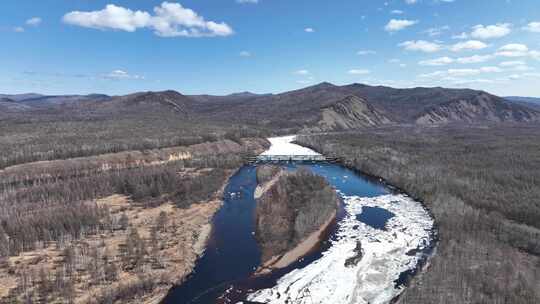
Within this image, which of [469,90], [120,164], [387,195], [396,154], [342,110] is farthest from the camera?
[469,90]

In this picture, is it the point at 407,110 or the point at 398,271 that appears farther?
the point at 407,110

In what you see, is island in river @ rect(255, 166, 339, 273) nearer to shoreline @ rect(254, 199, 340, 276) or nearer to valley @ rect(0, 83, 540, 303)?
shoreline @ rect(254, 199, 340, 276)

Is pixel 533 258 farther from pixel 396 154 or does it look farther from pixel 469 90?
pixel 469 90

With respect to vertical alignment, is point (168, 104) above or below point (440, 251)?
above

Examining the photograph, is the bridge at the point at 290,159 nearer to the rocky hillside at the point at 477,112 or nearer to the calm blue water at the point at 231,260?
the calm blue water at the point at 231,260

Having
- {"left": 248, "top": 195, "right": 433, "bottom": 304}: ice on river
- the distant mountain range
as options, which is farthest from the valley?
the distant mountain range

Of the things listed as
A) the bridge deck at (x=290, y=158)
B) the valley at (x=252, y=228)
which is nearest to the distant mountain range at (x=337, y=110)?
the bridge deck at (x=290, y=158)

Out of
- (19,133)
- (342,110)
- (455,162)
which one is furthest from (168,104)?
(455,162)
